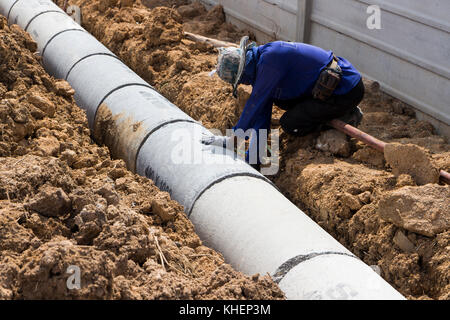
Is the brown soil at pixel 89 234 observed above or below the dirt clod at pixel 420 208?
above

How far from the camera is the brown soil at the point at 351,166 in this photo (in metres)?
3.52

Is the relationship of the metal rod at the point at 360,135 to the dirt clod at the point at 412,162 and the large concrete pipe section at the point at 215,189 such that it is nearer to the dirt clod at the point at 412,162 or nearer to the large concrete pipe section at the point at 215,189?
the dirt clod at the point at 412,162

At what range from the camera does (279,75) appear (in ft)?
14.7

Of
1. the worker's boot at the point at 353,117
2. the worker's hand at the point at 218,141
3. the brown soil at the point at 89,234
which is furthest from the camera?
the worker's boot at the point at 353,117

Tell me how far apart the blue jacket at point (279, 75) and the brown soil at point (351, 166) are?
0.51 m

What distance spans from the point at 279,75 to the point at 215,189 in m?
1.36

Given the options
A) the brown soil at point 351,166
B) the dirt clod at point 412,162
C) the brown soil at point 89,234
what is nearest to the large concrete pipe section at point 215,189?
the brown soil at point 89,234

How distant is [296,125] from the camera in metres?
4.84

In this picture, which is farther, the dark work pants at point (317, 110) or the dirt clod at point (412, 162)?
the dark work pants at point (317, 110)

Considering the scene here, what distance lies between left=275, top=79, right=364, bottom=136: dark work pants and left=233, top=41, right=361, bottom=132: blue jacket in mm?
71

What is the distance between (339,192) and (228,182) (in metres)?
1.04

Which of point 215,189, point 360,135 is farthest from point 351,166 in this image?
point 215,189

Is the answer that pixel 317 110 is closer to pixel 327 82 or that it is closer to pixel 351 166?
pixel 327 82

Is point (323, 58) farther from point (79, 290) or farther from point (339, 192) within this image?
point (79, 290)
